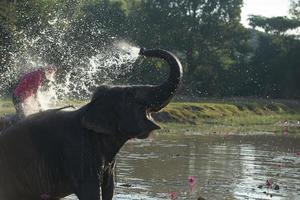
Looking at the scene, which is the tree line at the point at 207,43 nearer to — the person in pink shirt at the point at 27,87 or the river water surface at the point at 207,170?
the river water surface at the point at 207,170

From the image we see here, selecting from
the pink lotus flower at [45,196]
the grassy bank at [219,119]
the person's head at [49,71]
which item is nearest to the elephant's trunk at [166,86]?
the pink lotus flower at [45,196]

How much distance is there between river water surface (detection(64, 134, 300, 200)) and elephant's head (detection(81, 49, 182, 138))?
178 inches

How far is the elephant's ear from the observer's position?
747 centimetres

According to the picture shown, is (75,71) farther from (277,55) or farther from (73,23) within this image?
(277,55)

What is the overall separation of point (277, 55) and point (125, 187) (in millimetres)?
56306

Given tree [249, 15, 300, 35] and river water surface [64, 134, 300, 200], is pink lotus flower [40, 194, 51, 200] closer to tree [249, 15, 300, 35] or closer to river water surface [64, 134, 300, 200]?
river water surface [64, 134, 300, 200]

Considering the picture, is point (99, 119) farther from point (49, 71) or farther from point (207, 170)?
point (207, 170)

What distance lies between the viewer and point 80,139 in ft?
24.8

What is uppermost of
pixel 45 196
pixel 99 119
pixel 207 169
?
pixel 99 119

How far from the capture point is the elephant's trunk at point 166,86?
7.32 metres

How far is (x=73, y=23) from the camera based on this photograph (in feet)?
152

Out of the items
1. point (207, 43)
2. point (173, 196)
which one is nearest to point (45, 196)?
point (173, 196)

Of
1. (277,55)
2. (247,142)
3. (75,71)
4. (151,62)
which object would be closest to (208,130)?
(247,142)

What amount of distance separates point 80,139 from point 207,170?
9268 millimetres
